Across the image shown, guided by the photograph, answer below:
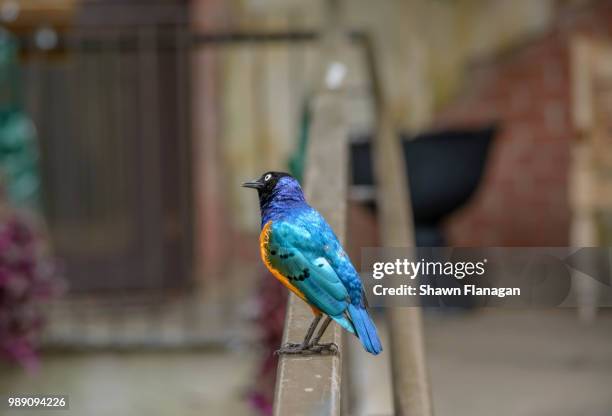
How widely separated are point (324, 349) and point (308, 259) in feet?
0.54

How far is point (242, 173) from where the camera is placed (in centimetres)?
475

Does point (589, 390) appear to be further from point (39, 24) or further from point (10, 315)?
point (39, 24)

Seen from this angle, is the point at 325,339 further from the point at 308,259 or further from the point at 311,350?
the point at 308,259

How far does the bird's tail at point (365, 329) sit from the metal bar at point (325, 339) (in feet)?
0.26

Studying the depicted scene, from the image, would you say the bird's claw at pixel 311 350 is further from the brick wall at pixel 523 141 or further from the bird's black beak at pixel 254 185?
the brick wall at pixel 523 141

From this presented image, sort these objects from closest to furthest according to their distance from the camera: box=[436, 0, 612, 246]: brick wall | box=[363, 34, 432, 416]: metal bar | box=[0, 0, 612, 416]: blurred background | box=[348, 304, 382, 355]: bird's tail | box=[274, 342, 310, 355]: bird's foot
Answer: box=[348, 304, 382, 355]: bird's tail, box=[274, 342, 310, 355]: bird's foot, box=[363, 34, 432, 416]: metal bar, box=[0, 0, 612, 416]: blurred background, box=[436, 0, 612, 246]: brick wall

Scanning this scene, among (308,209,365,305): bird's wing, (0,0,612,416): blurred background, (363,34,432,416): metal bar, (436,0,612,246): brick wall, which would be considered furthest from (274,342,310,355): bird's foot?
(436,0,612,246): brick wall

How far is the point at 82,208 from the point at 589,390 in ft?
6.95

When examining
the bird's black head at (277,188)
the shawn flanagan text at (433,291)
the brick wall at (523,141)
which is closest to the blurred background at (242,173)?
the brick wall at (523,141)

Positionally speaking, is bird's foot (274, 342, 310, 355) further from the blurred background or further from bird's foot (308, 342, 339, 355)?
the blurred background

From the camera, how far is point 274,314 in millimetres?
2869

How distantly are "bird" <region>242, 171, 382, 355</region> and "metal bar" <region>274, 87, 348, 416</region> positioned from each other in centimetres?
7

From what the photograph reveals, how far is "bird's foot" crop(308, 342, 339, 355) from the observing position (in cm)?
138

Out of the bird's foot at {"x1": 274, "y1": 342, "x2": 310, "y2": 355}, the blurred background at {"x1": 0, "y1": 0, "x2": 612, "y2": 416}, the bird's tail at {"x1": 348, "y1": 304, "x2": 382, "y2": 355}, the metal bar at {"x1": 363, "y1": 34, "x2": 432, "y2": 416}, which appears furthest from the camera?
the blurred background at {"x1": 0, "y1": 0, "x2": 612, "y2": 416}
